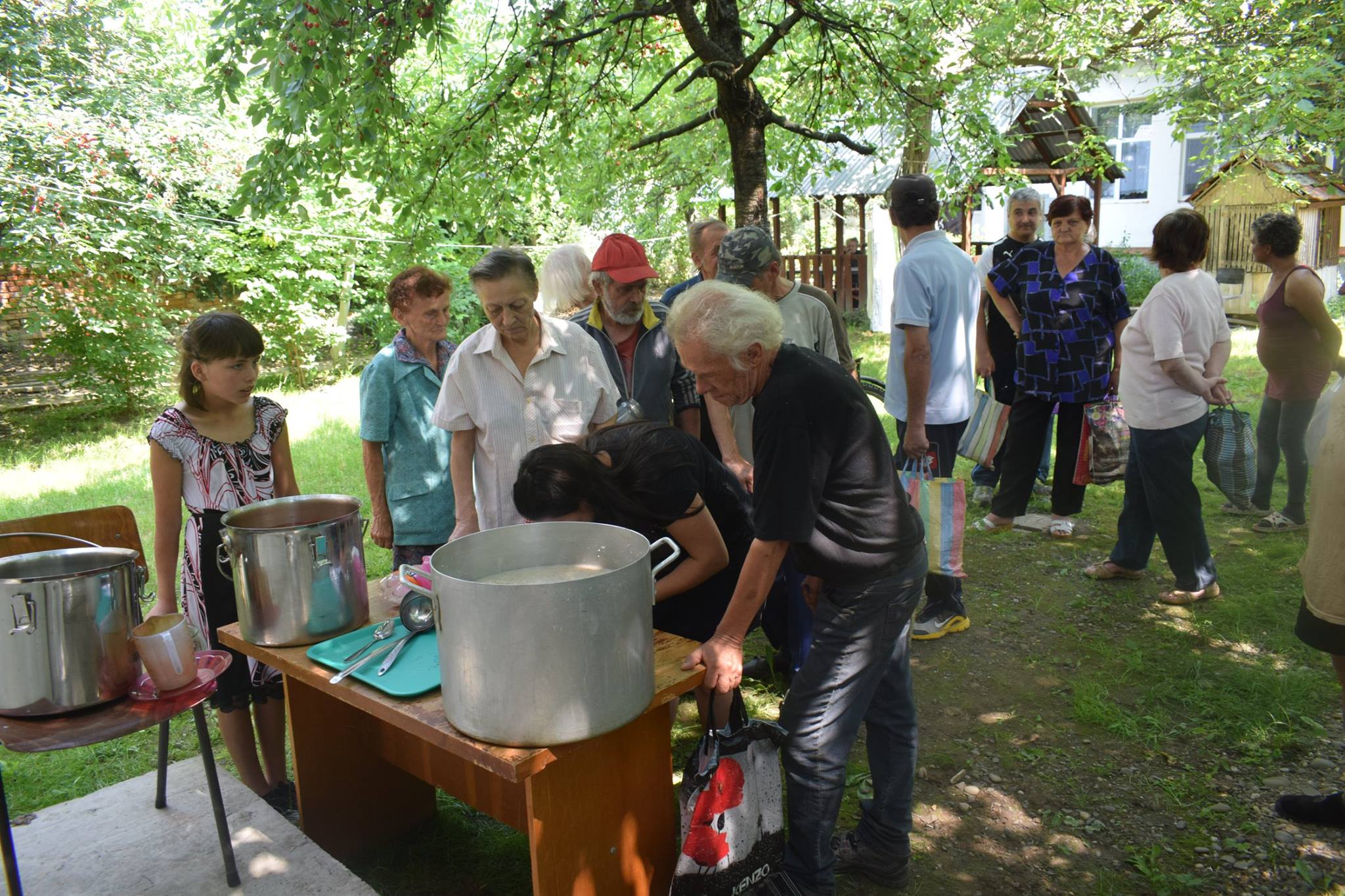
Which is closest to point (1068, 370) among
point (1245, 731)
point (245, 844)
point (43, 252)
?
point (1245, 731)

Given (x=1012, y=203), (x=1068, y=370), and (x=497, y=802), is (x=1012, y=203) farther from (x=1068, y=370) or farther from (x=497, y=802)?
(x=497, y=802)

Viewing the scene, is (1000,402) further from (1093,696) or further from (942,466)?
(1093,696)

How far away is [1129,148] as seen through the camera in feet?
67.6

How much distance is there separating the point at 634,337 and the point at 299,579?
1975 millimetres

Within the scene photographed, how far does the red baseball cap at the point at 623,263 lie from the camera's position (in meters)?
3.63

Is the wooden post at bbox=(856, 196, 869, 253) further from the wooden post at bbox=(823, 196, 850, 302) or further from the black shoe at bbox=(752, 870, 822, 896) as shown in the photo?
the black shoe at bbox=(752, 870, 822, 896)

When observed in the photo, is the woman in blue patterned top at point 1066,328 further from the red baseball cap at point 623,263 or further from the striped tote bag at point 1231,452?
the red baseball cap at point 623,263

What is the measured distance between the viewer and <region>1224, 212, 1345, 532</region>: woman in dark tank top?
197 inches

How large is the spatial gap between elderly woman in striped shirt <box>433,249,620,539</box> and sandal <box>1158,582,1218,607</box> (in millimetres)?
3042

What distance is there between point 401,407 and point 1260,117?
7.91 metres

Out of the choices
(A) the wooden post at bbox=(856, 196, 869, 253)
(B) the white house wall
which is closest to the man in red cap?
(A) the wooden post at bbox=(856, 196, 869, 253)

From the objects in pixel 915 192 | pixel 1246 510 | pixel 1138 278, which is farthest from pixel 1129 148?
pixel 915 192

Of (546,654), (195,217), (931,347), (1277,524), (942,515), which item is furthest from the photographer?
(195,217)

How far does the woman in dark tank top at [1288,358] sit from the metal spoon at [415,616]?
15.8ft
